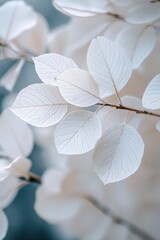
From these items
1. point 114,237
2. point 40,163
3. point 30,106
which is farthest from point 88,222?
point 40,163

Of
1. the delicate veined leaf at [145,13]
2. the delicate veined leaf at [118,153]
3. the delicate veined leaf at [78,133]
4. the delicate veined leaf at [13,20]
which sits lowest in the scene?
the delicate veined leaf at [118,153]

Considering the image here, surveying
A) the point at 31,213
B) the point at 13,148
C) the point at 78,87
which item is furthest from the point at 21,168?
the point at 31,213

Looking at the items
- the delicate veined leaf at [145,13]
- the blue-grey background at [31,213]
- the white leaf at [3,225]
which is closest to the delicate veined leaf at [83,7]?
the delicate veined leaf at [145,13]

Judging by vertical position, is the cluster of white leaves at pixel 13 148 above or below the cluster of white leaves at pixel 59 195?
above

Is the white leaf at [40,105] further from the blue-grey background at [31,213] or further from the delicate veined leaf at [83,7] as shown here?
the blue-grey background at [31,213]

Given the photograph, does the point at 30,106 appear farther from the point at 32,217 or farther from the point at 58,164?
the point at 32,217

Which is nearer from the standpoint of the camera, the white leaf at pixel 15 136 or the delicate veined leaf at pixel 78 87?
the delicate veined leaf at pixel 78 87

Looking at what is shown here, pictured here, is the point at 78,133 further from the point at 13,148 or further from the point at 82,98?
the point at 13,148
